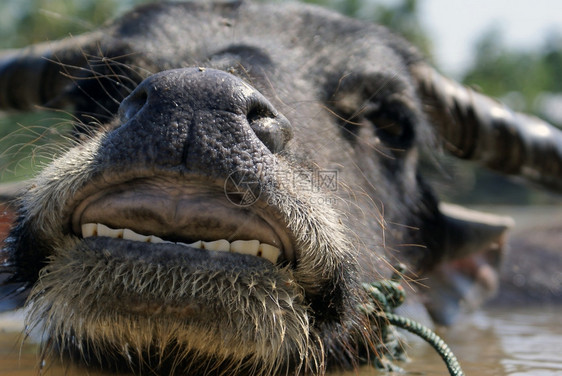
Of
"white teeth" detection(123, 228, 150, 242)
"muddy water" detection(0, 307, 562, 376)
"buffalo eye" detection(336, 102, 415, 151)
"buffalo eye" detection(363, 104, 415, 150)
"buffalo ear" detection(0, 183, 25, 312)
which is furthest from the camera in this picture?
"buffalo eye" detection(363, 104, 415, 150)

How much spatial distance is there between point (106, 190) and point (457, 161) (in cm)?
390

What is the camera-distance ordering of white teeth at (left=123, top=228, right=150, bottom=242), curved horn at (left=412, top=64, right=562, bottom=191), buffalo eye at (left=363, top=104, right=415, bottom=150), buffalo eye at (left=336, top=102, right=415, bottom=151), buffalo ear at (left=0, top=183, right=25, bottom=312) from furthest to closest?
curved horn at (left=412, top=64, right=562, bottom=191) < buffalo eye at (left=363, top=104, right=415, bottom=150) < buffalo eye at (left=336, top=102, right=415, bottom=151) < buffalo ear at (left=0, top=183, right=25, bottom=312) < white teeth at (left=123, top=228, right=150, bottom=242)

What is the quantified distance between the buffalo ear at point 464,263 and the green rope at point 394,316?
1.68 m

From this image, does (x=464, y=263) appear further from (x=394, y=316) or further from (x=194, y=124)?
(x=194, y=124)

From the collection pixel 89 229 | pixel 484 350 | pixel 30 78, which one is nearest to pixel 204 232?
pixel 89 229

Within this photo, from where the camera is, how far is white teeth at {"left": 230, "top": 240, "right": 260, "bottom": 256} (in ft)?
7.59

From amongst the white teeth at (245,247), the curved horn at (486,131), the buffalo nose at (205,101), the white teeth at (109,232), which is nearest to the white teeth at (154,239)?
the white teeth at (109,232)

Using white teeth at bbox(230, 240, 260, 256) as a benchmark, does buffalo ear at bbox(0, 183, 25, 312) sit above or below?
below

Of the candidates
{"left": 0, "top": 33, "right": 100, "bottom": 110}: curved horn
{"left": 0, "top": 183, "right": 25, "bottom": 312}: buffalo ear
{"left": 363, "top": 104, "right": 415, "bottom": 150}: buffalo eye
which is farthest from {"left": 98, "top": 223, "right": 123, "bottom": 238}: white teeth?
{"left": 0, "top": 33, "right": 100, "bottom": 110}: curved horn

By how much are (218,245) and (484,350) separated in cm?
262

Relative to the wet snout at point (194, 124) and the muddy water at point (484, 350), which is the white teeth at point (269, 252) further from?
the muddy water at point (484, 350)

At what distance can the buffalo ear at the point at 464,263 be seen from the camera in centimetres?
496

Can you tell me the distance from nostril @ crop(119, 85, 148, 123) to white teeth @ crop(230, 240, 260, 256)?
575mm

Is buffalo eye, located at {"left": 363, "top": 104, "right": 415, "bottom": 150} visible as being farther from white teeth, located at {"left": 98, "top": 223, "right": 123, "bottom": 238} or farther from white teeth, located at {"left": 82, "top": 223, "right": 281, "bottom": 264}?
white teeth, located at {"left": 98, "top": 223, "right": 123, "bottom": 238}
